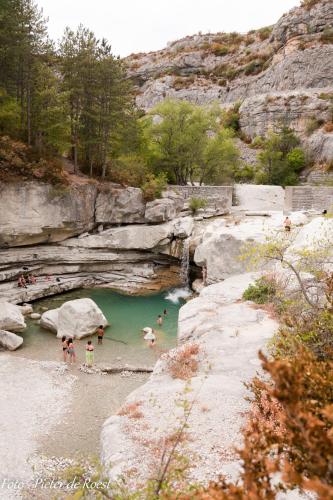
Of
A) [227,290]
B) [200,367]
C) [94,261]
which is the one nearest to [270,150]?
[94,261]

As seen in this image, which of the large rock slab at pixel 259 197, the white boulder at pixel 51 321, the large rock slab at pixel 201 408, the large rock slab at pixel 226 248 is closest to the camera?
the large rock slab at pixel 201 408

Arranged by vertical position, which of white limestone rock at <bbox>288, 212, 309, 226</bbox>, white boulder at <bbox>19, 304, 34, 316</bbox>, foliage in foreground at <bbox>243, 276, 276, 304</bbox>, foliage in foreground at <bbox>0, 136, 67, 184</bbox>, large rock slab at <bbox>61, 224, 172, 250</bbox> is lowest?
white boulder at <bbox>19, 304, 34, 316</bbox>

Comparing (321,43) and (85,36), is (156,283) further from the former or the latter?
(321,43)

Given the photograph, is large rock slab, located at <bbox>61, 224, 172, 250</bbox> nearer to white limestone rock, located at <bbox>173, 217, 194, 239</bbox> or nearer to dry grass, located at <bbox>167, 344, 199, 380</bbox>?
white limestone rock, located at <bbox>173, 217, 194, 239</bbox>

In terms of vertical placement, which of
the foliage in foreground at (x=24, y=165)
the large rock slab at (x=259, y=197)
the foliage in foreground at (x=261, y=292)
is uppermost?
the foliage in foreground at (x=24, y=165)

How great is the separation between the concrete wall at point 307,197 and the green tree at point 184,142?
10.5 metres

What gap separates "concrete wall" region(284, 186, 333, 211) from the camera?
35609 mm

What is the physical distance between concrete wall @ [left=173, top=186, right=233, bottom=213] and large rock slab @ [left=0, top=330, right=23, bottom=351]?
70.5ft

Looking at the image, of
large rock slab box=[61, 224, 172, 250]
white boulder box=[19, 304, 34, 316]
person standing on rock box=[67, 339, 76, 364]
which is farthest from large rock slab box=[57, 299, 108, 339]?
large rock slab box=[61, 224, 172, 250]

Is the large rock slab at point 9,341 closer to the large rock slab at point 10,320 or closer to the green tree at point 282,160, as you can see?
the large rock slab at point 10,320

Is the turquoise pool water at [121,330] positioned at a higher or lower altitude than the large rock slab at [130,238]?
lower

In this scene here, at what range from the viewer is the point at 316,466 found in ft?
9.62

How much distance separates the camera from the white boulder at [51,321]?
21.9 meters

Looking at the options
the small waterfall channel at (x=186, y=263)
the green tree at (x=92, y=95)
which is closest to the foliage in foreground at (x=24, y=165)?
the green tree at (x=92, y=95)
